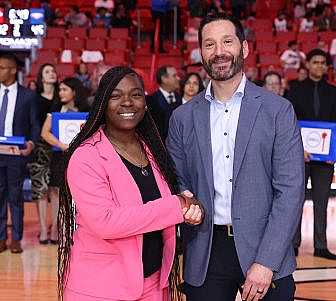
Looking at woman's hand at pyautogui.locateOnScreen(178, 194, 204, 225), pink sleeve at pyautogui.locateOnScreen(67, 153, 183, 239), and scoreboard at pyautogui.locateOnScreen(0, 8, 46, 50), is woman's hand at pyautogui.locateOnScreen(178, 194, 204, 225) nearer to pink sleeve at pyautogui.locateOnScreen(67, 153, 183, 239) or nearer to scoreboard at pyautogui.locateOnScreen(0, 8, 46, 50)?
pink sleeve at pyautogui.locateOnScreen(67, 153, 183, 239)

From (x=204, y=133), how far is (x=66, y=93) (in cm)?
389

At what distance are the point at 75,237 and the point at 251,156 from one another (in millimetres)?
635

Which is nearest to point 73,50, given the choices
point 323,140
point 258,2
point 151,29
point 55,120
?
point 151,29

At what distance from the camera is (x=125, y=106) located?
2510 mm

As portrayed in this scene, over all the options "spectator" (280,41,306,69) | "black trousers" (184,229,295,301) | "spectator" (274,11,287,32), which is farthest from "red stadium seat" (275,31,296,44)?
"black trousers" (184,229,295,301)

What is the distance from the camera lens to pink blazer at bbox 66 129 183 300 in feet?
7.89

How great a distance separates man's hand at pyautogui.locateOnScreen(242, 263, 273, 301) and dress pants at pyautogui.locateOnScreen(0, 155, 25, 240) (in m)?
3.94

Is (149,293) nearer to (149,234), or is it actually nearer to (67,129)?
(149,234)

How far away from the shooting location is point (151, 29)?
15.5 metres

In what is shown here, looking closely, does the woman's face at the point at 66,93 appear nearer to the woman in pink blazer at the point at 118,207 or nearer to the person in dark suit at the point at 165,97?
the person in dark suit at the point at 165,97

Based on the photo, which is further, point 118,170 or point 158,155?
point 158,155

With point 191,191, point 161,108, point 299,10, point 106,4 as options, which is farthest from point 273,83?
point 106,4

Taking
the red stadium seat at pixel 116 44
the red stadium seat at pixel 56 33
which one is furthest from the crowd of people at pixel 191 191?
the red stadium seat at pixel 56 33

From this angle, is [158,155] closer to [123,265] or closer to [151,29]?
[123,265]
